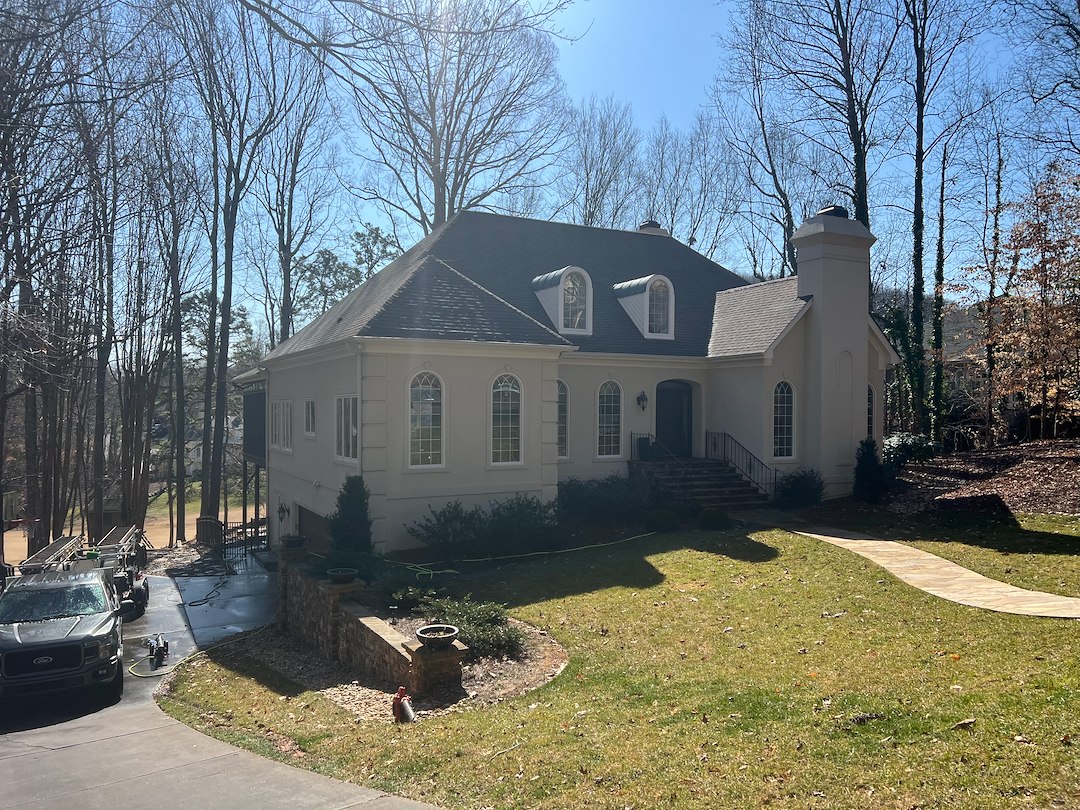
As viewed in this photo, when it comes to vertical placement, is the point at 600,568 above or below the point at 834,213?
below

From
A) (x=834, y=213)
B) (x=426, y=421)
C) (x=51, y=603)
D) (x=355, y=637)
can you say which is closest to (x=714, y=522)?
(x=426, y=421)

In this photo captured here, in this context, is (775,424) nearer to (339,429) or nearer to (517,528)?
(517,528)

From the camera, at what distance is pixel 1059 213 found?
19594 mm

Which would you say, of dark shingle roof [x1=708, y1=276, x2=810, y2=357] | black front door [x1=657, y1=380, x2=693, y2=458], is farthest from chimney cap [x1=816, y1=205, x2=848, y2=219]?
black front door [x1=657, y1=380, x2=693, y2=458]

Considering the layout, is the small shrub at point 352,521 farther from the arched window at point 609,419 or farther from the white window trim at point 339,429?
the arched window at point 609,419

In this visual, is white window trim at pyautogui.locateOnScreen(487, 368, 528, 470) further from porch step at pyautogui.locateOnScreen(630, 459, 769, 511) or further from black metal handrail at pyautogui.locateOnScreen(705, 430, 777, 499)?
black metal handrail at pyautogui.locateOnScreen(705, 430, 777, 499)

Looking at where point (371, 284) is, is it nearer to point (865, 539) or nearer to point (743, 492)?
point (743, 492)

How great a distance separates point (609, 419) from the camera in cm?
2119

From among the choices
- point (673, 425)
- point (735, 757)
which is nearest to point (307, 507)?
point (673, 425)

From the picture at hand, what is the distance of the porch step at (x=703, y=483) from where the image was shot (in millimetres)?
19734

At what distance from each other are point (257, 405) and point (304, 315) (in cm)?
1419

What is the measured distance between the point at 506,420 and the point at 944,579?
9.31 m

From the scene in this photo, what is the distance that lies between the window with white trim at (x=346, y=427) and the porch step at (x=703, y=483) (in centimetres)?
795

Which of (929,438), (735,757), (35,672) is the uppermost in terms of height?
(929,438)
